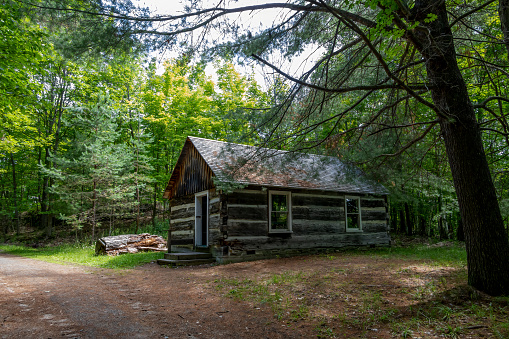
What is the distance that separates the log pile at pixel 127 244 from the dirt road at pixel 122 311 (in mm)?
5828

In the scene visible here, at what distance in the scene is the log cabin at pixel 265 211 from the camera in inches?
427

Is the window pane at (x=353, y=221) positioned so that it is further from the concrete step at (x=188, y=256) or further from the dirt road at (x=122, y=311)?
the dirt road at (x=122, y=311)

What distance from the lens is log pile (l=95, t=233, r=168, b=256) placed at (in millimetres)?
13344

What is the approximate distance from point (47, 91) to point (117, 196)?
12.0 m

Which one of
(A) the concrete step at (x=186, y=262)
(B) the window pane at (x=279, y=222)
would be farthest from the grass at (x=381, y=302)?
(B) the window pane at (x=279, y=222)

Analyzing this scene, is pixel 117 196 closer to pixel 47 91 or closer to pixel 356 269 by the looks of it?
pixel 47 91

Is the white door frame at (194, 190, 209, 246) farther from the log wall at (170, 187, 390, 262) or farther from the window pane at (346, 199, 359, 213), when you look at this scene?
the window pane at (346, 199, 359, 213)

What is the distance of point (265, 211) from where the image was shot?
1155 cm

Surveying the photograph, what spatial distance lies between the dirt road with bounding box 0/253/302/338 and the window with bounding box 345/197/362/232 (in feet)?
28.6

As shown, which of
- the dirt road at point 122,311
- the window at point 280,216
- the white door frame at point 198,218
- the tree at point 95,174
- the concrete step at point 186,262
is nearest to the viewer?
the dirt road at point 122,311

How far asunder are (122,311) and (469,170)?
6.18m

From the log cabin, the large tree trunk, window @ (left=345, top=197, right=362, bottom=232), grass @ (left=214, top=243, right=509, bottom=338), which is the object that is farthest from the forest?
window @ (left=345, top=197, right=362, bottom=232)

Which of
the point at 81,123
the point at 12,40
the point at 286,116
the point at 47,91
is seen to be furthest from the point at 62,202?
the point at 286,116

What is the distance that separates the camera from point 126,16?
5.07 metres
